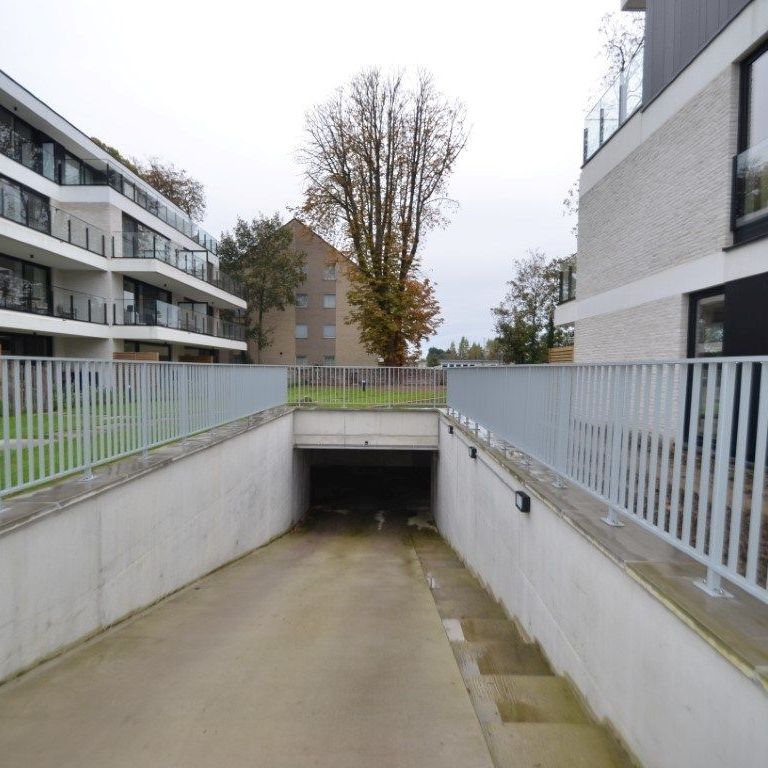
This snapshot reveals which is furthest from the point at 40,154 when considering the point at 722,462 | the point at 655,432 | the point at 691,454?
the point at 722,462

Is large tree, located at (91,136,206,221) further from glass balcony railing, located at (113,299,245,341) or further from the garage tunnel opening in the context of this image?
the garage tunnel opening

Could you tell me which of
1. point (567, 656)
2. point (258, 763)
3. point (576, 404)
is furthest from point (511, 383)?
point (258, 763)

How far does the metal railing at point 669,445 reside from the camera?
2.16 m

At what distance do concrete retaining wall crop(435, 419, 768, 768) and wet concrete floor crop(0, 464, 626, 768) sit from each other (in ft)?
0.78

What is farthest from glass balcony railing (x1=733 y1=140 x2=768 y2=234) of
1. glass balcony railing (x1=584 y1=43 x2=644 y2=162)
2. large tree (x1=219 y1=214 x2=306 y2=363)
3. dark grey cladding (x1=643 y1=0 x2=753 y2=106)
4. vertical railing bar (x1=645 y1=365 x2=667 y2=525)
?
large tree (x1=219 y1=214 x2=306 y2=363)

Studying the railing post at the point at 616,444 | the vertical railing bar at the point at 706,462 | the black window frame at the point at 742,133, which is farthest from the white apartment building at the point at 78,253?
the black window frame at the point at 742,133

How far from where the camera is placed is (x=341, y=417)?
1356 centimetres

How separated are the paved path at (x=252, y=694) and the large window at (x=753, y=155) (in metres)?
6.56

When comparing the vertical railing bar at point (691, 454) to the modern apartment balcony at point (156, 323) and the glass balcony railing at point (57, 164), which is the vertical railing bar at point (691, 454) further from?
the modern apartment balcony at point (156, 323)

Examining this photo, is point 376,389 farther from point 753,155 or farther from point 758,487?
point 758,487

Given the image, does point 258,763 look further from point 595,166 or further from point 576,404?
point 595,166

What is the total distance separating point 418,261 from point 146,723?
22.6 meters

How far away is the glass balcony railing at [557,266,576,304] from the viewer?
13.0 m

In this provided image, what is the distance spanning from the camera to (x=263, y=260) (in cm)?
3428
